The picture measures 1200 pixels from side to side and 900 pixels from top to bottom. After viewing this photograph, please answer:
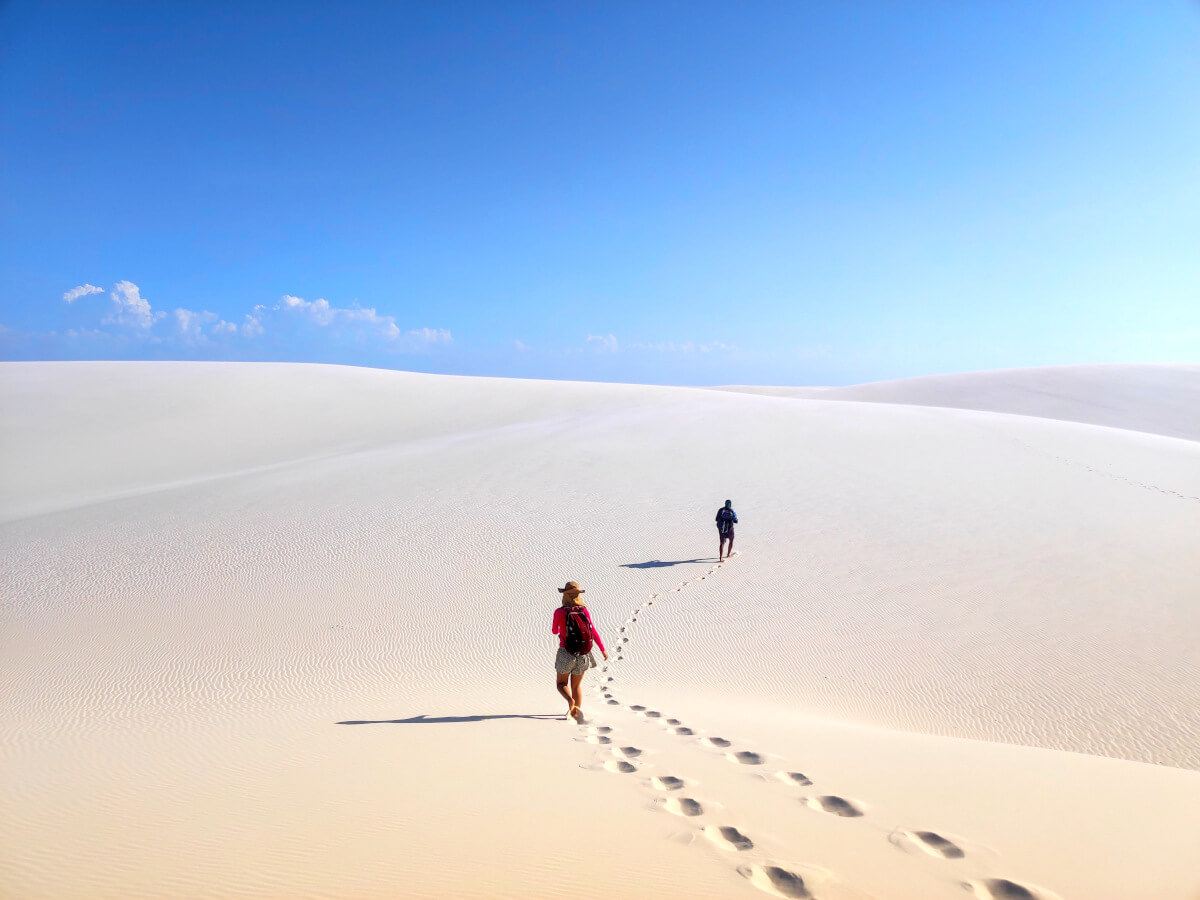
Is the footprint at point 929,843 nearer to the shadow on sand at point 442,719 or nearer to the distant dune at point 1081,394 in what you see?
the shadow on sand at point 442,719

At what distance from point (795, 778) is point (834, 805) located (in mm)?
441

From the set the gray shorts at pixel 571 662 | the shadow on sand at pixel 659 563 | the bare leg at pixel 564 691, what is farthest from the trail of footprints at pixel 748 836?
Answer: the shadow on sand at pixel 659 563

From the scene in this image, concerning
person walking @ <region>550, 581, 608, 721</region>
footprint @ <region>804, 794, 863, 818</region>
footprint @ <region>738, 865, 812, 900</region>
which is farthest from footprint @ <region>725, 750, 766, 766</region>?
person walking @ <region>550, 581, 608, 721</region>

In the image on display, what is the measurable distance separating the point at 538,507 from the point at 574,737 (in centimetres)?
933

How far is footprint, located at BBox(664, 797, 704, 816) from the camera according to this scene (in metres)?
3.97

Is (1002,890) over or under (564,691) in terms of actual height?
over

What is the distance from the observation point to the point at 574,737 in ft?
18.0

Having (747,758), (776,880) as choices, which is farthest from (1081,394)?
(776,880)

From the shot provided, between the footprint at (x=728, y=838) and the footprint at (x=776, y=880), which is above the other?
the footprint at (x=776, y=880)

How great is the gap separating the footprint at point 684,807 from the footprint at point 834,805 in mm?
701

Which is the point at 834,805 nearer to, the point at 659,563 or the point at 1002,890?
the point at 1002,890

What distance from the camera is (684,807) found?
159 inches

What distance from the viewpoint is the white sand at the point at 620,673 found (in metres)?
3.46

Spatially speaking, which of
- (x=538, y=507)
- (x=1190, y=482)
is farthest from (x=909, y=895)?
(x=1190, y=482)
